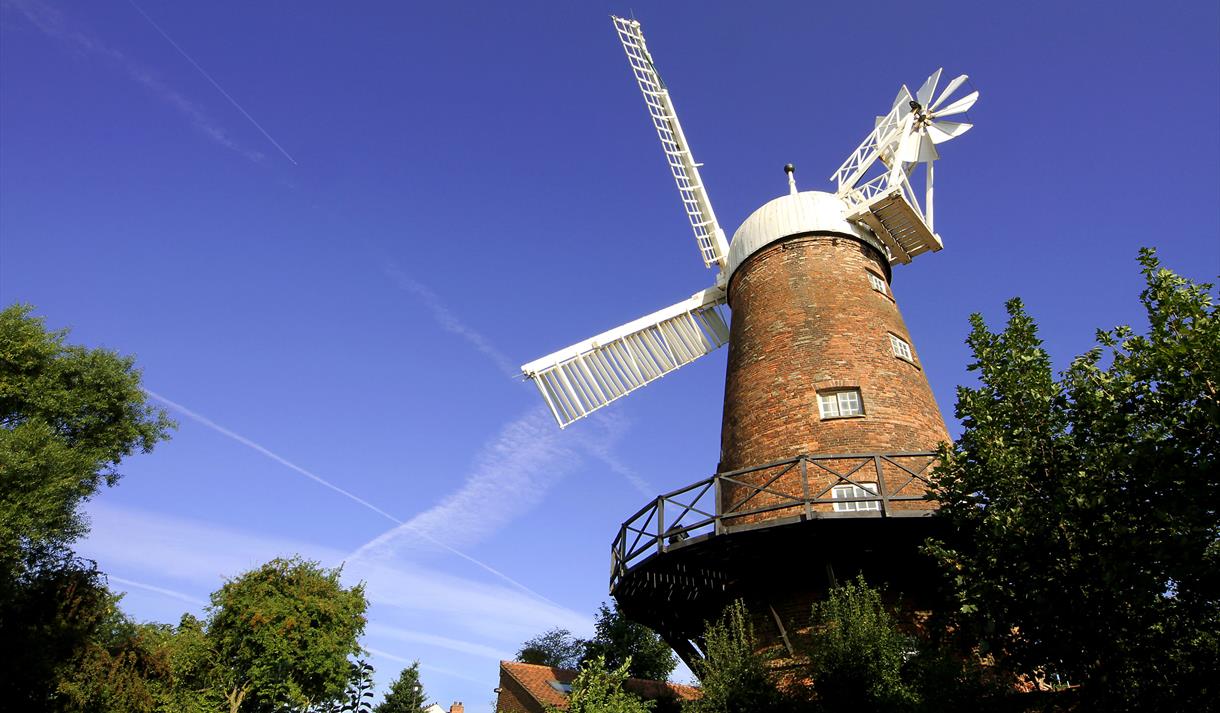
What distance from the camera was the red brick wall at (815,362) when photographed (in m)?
12.2

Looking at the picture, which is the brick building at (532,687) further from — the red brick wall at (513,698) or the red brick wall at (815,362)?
the red brick wall at (815,362)

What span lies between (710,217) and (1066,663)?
42.8 feet

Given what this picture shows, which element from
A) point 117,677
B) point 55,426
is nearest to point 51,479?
point 55,426

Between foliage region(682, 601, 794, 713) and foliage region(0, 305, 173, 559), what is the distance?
12868 millimetres

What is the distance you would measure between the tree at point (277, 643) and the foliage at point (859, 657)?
40.6 ft

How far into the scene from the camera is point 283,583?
18.1 metres

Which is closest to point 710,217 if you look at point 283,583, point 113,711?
point 283,583

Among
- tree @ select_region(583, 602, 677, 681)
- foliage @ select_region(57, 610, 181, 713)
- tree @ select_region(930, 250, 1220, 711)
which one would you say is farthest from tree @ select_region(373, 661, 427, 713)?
tree @ select_region(930, 250, 1220, 711)

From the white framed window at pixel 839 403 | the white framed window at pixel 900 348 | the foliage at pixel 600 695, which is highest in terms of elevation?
the white framed window at pixel 900 348

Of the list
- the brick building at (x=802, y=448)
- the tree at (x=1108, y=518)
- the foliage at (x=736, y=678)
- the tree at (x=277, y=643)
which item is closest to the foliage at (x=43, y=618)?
the tree at (x=277, y=643)

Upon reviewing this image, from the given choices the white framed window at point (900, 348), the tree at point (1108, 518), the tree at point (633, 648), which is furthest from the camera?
the tree at point (633, 648)

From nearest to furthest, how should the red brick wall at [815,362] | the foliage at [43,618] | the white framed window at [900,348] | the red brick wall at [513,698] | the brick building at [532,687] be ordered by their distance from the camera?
the red brick wall at [815,362]
the white framed window at [900,348]
the foliage at [43,618]
the brick building at [532,687]
the red brick wall at [513,698]

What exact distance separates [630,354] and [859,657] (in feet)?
29.3

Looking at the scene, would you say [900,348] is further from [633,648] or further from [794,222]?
[633,648]
